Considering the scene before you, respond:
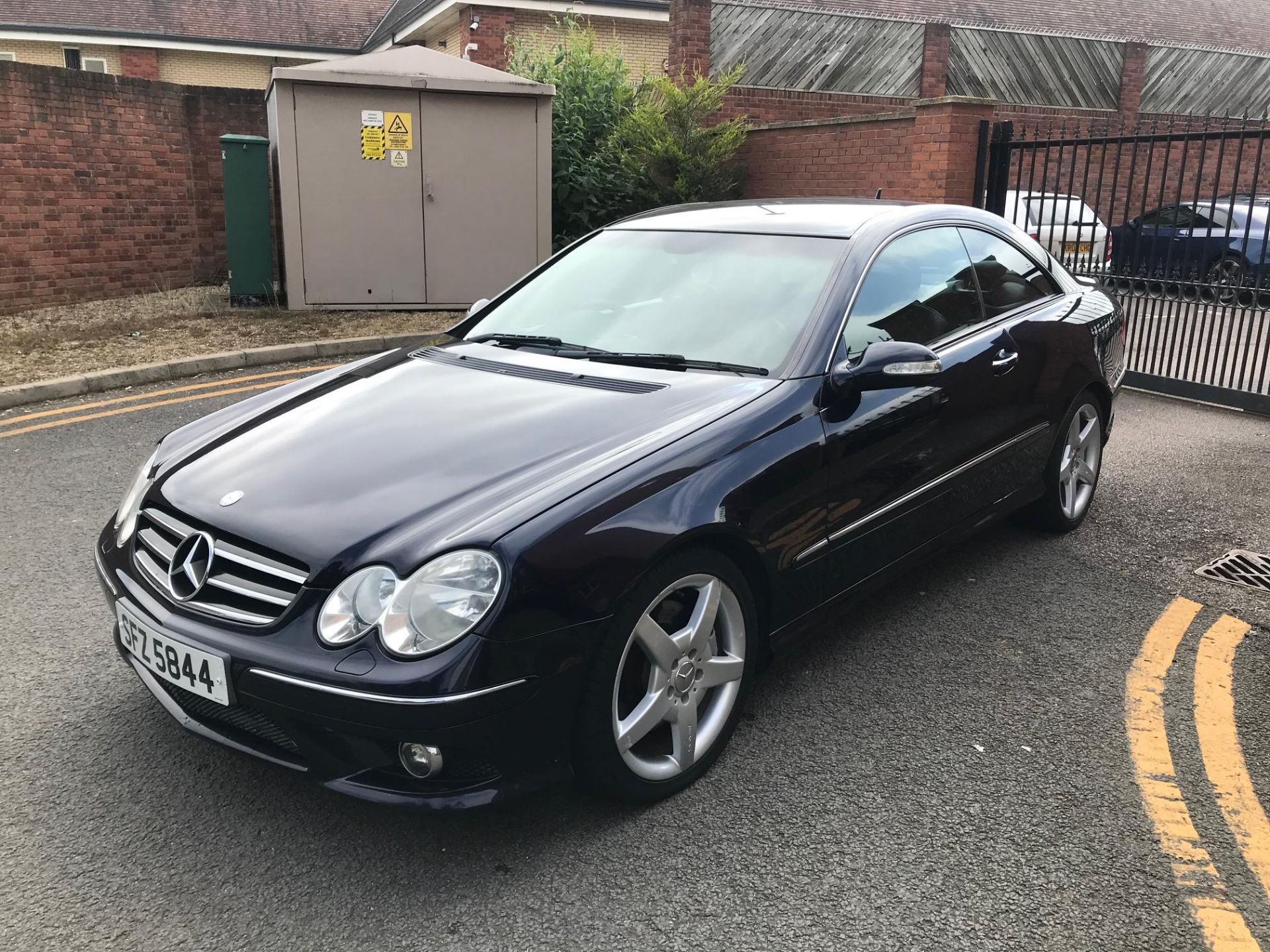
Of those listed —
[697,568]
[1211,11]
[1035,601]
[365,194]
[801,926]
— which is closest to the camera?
[801,926]

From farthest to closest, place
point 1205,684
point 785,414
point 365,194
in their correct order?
point 365,194 < point 1205,684 < point 785,414

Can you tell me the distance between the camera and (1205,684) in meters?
3.57

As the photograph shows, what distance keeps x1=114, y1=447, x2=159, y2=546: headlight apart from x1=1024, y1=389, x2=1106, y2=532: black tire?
360 centimetres

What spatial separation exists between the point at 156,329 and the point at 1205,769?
9.22 metres

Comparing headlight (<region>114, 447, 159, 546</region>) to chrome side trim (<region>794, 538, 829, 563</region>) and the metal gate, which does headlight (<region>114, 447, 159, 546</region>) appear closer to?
chrome side trim (<region>794, 538, 829, 563</region>)

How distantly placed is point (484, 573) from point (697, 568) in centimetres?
63

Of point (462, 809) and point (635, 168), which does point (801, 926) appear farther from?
point (635, 168)

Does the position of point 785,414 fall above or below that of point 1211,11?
below

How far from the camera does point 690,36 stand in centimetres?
1395

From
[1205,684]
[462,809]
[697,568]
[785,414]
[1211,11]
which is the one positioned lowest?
[1205,684]

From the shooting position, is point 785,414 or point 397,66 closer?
point 785,414

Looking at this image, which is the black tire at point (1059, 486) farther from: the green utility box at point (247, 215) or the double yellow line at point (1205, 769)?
the green utility box at point (247, 215)

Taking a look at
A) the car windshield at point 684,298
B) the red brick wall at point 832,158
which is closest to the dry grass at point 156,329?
the red brick wall at point 832,158

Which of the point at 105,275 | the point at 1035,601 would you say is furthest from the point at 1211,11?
the point at 1035,601
